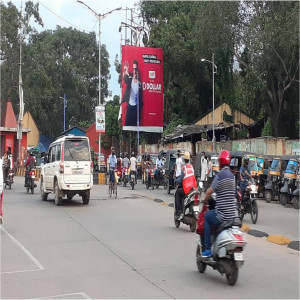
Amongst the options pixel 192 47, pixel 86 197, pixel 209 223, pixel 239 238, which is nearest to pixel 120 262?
pixel 209 223

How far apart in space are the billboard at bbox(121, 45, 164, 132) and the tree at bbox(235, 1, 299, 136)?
10.8 meters

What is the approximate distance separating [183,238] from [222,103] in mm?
42140

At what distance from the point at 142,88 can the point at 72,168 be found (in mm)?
29606

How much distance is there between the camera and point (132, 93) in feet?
150

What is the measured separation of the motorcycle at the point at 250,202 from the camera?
45.7 feet

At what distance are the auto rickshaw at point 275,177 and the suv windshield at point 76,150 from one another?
25.1 ft

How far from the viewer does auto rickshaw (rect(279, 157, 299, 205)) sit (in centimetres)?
1875

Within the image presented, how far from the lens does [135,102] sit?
150 feet

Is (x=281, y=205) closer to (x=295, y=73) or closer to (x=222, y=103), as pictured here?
(x=295, y=73)

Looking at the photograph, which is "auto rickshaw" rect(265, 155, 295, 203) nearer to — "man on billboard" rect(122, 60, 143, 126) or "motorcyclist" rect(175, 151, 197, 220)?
"motorcyclist" rect(175, 151, 197, 220)

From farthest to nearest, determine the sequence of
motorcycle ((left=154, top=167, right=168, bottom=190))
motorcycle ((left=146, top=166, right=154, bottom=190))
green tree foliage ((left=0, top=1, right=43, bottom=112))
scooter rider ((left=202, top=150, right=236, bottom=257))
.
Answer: green tree foliage ((left=0, top=1, right=43, bottom=112)) < motorcycle ((left=154, top=167, right=168, bottom=190)) < motorcycle ((left=146, top=166, right=154, bottom=190)) < scooter rider ((left=202, top=150, right=236, bottom=257))

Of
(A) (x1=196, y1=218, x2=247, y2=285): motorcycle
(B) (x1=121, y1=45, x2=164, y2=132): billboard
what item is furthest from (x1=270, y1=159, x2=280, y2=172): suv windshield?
(B) (x1=121, y1=45, x2=164, y2=132): billboard

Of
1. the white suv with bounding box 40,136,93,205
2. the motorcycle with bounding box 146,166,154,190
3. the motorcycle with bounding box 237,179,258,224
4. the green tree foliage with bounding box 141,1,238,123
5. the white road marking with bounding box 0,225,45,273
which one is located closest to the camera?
the white road marking with bounding box 0,225,45,273

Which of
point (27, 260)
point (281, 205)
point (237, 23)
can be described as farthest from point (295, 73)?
point (27, 260)
